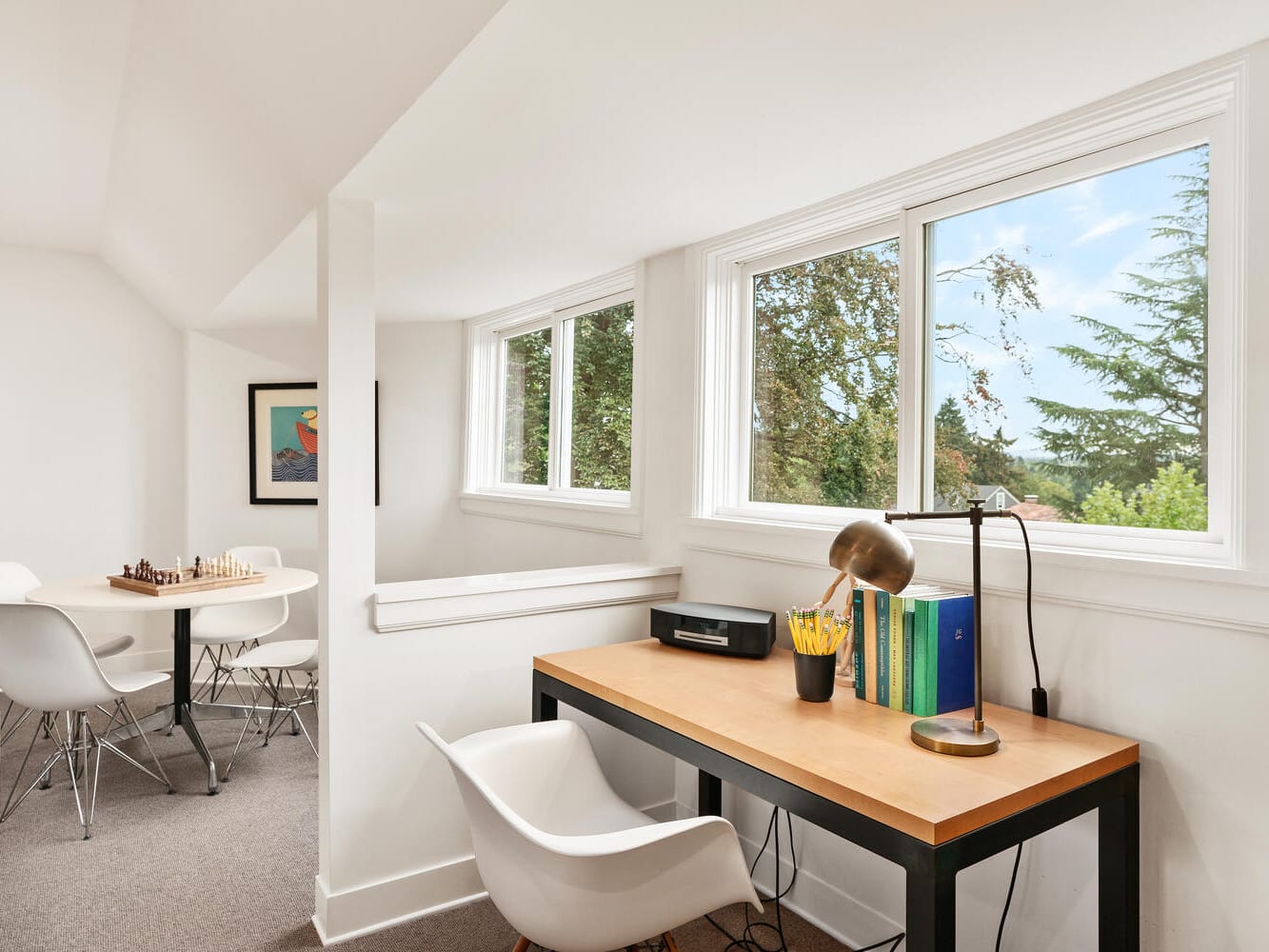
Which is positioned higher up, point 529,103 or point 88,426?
point 529,103

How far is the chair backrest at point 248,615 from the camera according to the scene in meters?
3.86

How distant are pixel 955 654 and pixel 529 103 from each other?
4.83ft

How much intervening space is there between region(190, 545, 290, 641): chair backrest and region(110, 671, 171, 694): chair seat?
777 millimetres

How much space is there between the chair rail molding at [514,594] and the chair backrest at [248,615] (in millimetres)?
1766

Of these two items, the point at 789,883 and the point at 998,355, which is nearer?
the point at 998,355

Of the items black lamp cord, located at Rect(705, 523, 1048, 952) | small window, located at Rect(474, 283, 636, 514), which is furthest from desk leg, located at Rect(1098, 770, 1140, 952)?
small window, located at Rect(474, 283, 636, 514)

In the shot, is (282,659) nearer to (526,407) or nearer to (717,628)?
(526,407)

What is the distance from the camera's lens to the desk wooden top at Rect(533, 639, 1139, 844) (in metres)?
1.26

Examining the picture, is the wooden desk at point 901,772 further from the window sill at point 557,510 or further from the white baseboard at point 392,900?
the window sill at point 557,510

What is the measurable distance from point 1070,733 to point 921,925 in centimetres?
61

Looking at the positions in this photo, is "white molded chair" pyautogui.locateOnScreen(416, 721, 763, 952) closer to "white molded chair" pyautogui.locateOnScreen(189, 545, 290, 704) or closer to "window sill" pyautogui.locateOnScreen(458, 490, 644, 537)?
"window sill" pyautogui.locateOnScreen(458, 490, 644, 537)

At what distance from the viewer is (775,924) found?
7.34ft

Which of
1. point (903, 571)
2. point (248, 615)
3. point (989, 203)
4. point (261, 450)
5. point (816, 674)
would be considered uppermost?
point (989, 203)

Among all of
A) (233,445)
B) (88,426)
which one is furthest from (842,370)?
(88,426)
